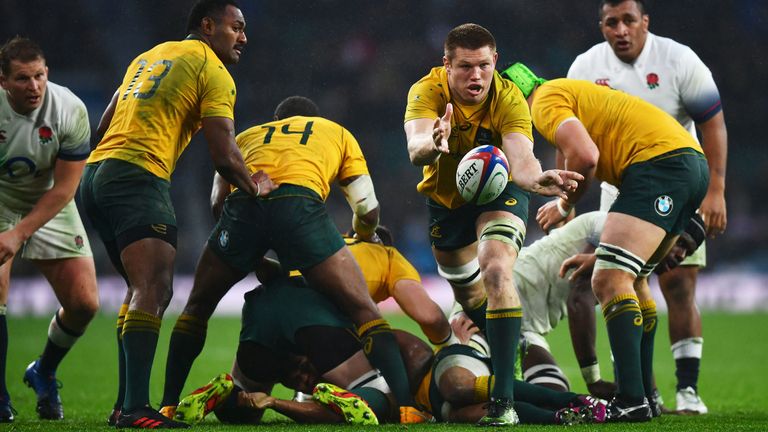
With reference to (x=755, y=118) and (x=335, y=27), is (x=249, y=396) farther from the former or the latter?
(x=755, y=118)

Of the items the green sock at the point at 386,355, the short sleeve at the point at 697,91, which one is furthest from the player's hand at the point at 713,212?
the green sock at the point at 386,355

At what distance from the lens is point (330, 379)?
5.10m

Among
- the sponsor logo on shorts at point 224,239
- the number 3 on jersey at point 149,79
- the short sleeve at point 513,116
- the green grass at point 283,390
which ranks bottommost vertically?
the green grass at point 283,390

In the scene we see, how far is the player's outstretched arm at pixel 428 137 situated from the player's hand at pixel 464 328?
1.36 m

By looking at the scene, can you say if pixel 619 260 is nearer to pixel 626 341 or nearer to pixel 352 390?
pixel 626 341

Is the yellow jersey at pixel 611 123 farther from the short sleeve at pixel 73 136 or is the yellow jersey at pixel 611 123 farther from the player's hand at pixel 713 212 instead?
the short sleeve at pixel 73 136

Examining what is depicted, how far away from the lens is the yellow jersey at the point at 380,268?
5883 millimetres

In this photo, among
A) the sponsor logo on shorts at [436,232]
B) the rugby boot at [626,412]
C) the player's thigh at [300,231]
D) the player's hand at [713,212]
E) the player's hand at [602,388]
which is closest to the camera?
the rugby boot at [626,412]

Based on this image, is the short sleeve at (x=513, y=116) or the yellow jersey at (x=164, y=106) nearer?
the yellow jersey at (x=164, y=106)

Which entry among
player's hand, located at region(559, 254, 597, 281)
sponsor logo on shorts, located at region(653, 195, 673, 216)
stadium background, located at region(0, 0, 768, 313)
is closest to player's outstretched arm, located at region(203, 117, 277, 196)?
player's hand, located at region(559, 254, 597, 281)

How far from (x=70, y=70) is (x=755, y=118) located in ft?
40.7

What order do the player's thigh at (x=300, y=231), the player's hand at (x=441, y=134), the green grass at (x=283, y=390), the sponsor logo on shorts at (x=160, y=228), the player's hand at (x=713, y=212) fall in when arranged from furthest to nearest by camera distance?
the player's hand at (x=713, y=212) → the player's thigh at (x=300, y=231) → the green grass at (x=283, y=390) → the sponsor logo on shorts at (x=160, y=228) → the player's hand at (x=441, y=134)

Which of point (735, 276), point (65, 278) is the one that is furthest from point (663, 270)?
point (735, 276)

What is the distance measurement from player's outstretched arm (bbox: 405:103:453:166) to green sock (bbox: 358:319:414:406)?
0.89 metres
